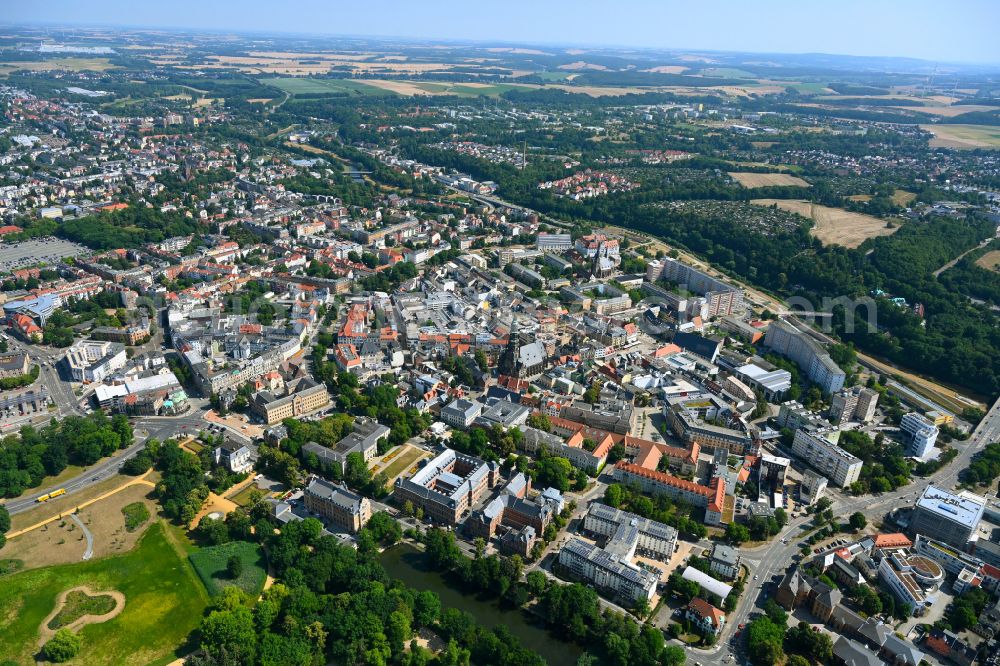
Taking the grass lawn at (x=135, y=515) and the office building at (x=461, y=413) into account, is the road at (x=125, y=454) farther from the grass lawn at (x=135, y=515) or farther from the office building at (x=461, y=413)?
the office building at (x=461, y=413)

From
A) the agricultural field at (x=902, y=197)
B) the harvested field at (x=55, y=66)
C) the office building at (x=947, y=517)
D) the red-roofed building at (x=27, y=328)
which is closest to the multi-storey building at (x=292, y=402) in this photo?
the red-roofed building at (x=27, y=328)

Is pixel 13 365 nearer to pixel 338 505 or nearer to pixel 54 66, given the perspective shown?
pixel 338 505

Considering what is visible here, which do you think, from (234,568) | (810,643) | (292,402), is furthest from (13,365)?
(810,643)

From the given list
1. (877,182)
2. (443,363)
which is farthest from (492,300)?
(877,182)

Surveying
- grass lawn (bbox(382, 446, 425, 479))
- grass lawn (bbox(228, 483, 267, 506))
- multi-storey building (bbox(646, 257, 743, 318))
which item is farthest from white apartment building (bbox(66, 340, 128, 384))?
multi-storey building (bbox(646, 257, 743, 318))

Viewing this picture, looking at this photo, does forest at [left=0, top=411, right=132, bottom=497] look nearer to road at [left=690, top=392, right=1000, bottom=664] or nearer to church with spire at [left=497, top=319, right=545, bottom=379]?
church with spire at [left=497, top=319, right=545, bottom=379]
